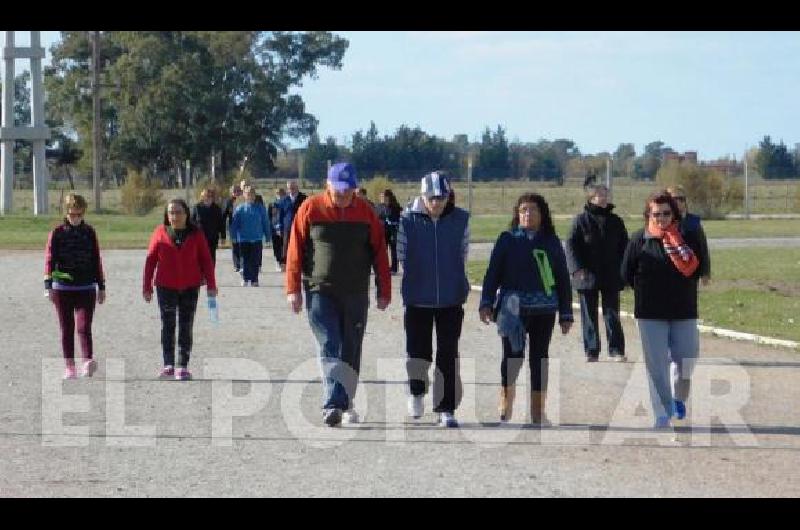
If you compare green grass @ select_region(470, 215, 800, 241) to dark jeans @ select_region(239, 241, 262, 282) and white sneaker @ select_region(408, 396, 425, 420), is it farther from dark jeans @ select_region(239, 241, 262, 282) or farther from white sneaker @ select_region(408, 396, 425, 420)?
white sneaker @ select_region(408, 396, 425, 420)

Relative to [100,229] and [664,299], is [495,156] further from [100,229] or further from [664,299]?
[664,299]

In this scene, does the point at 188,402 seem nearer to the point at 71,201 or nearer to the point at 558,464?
the point at 71,201

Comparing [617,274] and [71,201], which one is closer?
[71,201]

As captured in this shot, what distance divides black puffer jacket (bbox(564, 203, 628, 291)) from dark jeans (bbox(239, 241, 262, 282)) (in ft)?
32.7

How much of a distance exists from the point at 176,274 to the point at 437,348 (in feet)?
10.9

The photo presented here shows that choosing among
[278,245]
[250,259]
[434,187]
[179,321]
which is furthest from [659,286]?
[278,245]

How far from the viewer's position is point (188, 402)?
11.5m

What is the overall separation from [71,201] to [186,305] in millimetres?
1382

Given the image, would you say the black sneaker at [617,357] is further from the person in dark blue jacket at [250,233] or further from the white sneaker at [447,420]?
the person in dark blue jacket at [250,233]

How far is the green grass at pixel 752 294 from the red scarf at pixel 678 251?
591cm

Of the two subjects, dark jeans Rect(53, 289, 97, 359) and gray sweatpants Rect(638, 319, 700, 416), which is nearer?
gray sweatpants Rect(638, 319, 700, 416)

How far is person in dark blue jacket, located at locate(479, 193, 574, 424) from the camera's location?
420 inches

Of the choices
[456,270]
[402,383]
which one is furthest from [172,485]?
[402,383]

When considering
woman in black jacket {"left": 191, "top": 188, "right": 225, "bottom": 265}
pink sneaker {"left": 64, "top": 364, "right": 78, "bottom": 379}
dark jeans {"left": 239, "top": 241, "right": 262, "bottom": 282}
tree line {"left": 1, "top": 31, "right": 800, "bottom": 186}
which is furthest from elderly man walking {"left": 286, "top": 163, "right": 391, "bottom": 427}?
tree line {"left": 1, "top": 31, "right": 800, "bottom": 186}
